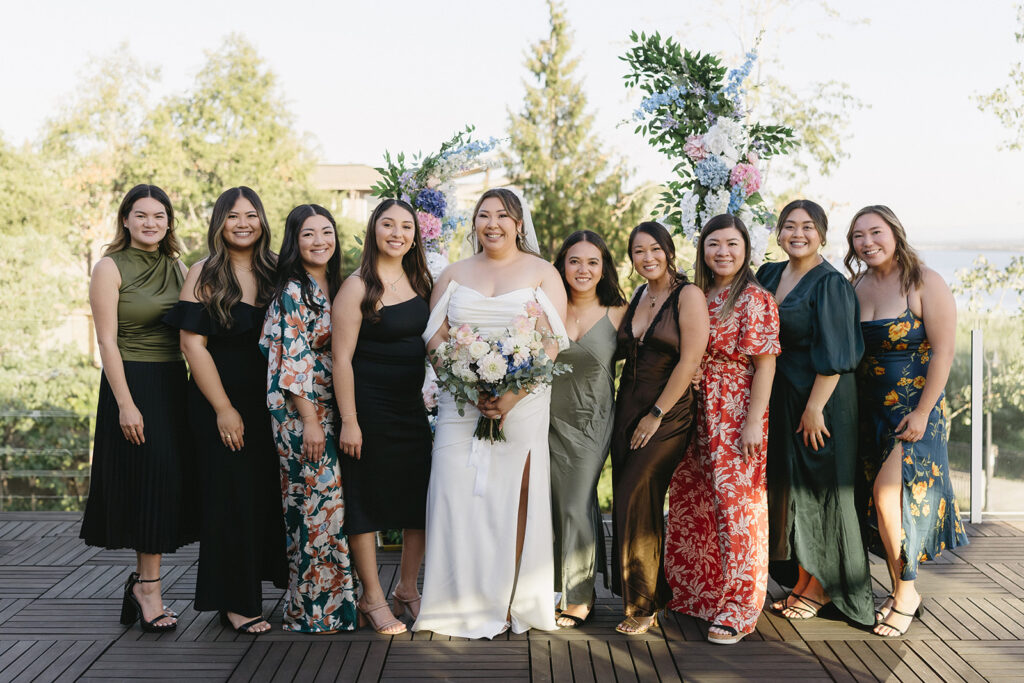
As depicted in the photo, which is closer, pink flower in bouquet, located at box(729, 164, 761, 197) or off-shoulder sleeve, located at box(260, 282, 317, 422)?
off-shoulder sleeve, located at box(260, 282, 317, 422)

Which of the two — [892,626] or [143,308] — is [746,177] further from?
[143,308]

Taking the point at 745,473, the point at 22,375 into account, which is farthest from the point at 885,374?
the point at 22,375

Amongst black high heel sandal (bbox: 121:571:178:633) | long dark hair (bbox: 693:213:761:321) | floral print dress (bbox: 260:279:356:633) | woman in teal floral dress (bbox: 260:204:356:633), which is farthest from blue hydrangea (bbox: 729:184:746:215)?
black high heel sandal (bbox: 121:571:178:633)

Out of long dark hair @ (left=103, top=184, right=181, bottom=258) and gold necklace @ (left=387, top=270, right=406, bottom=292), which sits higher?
long dark hair @ (left=103, top=184, right=181, bottom=258)

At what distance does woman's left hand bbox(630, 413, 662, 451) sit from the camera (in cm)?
406

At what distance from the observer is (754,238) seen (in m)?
5.19

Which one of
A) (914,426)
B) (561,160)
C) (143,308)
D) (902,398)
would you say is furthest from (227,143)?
(914,426)

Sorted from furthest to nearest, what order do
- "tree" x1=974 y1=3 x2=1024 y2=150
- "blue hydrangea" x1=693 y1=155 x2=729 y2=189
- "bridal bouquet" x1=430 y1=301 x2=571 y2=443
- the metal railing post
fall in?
"tree" x1=974 y1=3 x2=1024 y2=150, the metal railing post, "blue hydrangea" x1=693 y1=155 x2=729 y2=189, "bridal bouquet" x1=430 y1=301 x2=571 y2=443

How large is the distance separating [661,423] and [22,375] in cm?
1395

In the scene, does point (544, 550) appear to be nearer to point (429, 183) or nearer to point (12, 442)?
point (429, 183)

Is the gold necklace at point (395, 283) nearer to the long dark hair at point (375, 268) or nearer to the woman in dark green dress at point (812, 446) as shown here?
the long dark hair at point (375, 268)

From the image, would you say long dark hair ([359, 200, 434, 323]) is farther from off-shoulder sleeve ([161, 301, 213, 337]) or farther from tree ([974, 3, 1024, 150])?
tree ([974, 3, 1024, 150])

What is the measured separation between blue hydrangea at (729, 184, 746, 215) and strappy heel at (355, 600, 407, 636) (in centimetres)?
314

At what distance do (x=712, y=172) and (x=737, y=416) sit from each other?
1.87 metres
